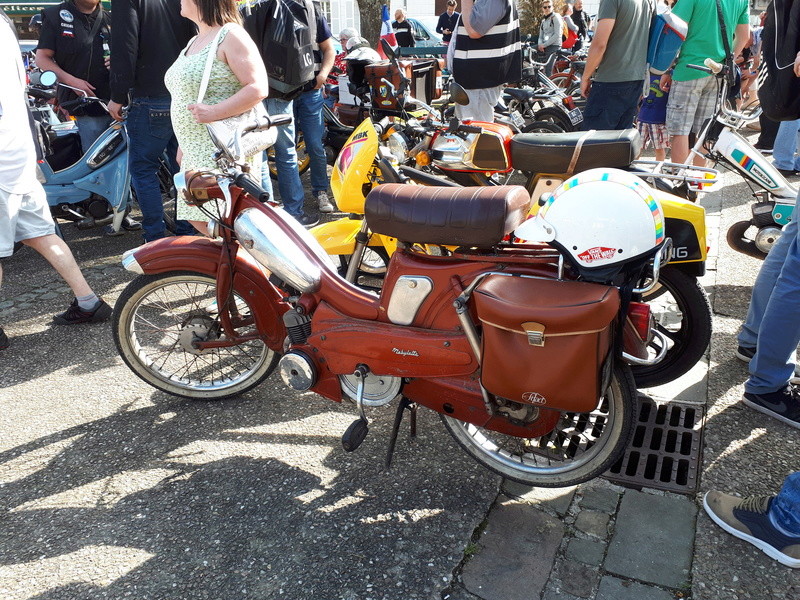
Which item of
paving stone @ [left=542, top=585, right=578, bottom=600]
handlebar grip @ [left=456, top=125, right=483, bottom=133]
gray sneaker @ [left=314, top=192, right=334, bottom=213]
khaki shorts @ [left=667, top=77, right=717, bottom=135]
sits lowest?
gray sneaker @ [left=314, top=192, right=334, bottom=213]

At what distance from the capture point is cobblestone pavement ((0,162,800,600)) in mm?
2191

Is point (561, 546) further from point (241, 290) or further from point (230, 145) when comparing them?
point (230, 145)

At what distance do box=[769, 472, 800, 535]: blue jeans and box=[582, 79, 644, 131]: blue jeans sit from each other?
3565 millimetres

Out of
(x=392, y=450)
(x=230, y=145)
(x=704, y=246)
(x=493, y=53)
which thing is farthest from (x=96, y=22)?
(x=704, y=246)

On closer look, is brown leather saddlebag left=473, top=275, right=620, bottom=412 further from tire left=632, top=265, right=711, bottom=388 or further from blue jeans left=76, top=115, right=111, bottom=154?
blue jeans left=76, top=115, right=111, bottom=154

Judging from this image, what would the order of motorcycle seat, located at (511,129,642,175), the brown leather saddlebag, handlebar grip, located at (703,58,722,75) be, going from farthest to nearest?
handlebar grip, located at (703,58,722,75) → motorcycle seat, located at (511,129,642,175) → the brown leather saddlebag

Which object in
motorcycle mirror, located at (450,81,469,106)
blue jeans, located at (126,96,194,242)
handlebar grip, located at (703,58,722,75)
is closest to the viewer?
motorcycle mirror, located at (450,81,469,106)

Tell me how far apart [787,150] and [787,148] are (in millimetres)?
20

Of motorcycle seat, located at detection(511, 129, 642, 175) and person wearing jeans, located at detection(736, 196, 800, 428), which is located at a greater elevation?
motorcycle seat, located at detection(511, 129, 642, 175)

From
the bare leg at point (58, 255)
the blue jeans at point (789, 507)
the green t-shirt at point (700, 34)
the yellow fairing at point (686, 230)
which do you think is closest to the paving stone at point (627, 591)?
the blue jeans at point (789, 507)

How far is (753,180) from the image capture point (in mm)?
4129

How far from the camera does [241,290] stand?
3.01m

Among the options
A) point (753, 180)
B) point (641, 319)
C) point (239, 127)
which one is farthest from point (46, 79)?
point (753, 180)

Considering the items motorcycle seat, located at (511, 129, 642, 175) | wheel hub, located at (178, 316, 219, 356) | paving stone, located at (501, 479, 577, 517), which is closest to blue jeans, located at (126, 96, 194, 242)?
wheel hub, located at (178, 316, 219, 356)
